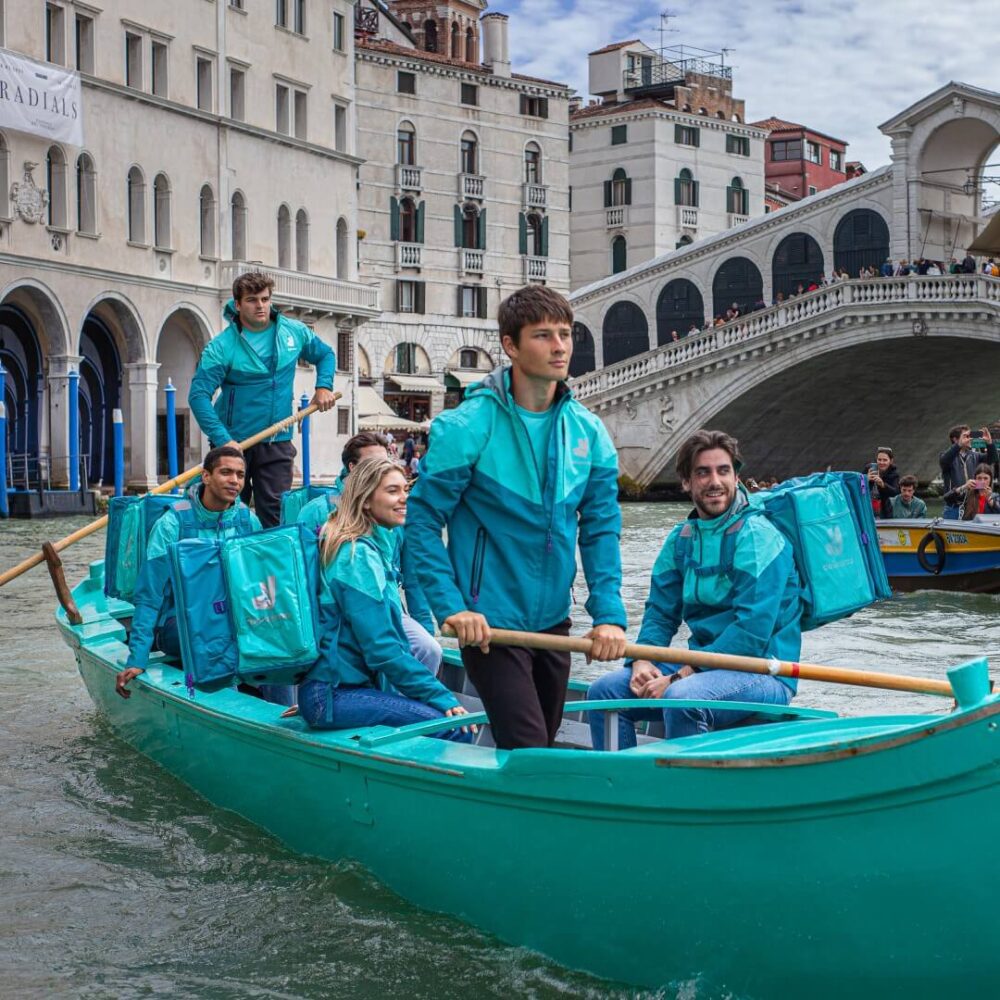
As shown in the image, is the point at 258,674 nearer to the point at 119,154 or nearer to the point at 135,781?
the point at 135,781

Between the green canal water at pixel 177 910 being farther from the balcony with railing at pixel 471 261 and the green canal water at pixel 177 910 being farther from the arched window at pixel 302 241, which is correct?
the balcony with railing at pixel 471 261

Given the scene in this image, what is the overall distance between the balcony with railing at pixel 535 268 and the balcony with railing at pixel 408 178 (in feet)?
11.0

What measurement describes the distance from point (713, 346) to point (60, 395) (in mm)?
10846

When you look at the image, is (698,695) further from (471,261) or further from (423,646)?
(471,261)

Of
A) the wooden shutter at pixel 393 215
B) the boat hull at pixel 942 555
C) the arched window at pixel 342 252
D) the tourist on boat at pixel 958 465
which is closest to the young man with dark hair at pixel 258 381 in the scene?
the boat hull at pixel 942 555

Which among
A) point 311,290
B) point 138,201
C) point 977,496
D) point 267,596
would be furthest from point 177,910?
point 311,290

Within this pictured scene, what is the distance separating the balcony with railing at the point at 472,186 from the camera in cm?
3419

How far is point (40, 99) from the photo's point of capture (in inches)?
808

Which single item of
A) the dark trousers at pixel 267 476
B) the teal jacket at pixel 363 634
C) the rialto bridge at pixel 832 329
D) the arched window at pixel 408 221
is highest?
the arched window at pixel 408 221

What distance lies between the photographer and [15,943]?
383 cm

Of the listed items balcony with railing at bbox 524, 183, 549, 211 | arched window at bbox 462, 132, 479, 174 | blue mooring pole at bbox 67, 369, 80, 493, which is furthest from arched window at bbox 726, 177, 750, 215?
blue mooring pole at bbox 67, 369, 80, 493

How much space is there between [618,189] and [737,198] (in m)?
3.85

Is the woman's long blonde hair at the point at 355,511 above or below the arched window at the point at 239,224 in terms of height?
below

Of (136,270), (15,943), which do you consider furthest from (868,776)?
(136,270)
